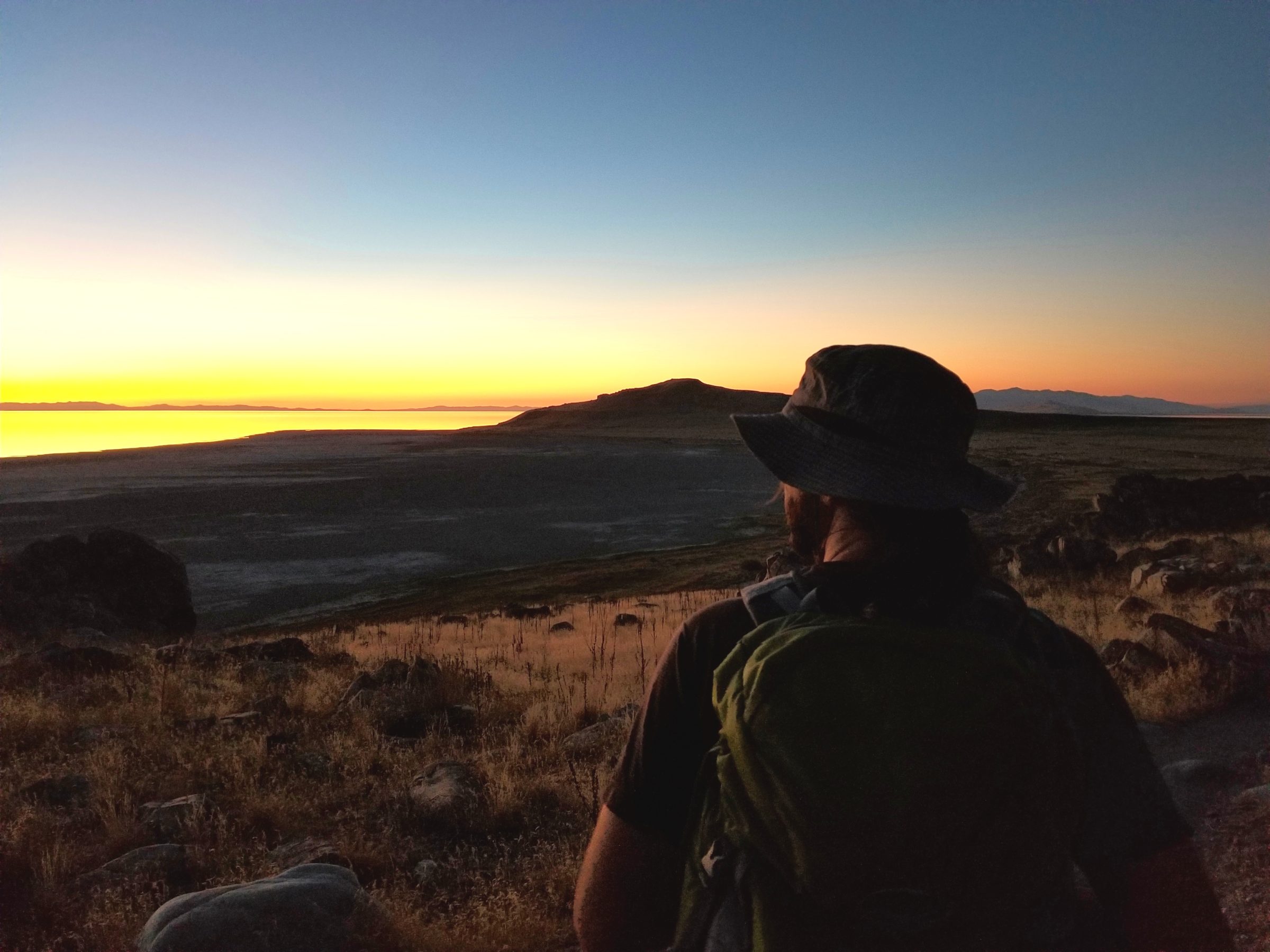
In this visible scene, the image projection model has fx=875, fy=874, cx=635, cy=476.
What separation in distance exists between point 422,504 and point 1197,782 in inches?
1546

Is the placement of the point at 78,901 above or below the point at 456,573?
above

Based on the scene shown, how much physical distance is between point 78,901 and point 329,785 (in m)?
1.70

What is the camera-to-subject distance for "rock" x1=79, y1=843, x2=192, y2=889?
413 cm

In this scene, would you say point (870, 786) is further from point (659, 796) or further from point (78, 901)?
point (78, 901)

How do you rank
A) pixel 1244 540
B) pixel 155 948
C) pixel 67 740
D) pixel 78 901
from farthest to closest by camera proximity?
pixel 1244 540
pixel 67 740
pixel 78 901
pixel 155 948

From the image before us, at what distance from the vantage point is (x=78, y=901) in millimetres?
3941

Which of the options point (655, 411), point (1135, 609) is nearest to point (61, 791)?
point (1135, 609)

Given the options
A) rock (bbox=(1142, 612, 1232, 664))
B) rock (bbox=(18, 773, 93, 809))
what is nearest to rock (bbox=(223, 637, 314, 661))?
rock (bbox=(18, 773, 93, 809))

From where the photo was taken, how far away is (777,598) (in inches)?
55.8

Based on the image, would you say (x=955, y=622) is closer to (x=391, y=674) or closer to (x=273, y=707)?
(x=273, y=707)

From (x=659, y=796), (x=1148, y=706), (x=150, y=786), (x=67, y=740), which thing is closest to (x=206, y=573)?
(x=67, y=740)

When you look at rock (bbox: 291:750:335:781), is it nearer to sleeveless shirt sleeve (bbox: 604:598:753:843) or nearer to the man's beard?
sleeveless shirt sleeve (bbox: 604:598:753:843)

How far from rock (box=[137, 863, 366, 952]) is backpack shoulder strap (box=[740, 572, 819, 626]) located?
260cm

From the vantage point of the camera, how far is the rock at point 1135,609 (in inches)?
359
